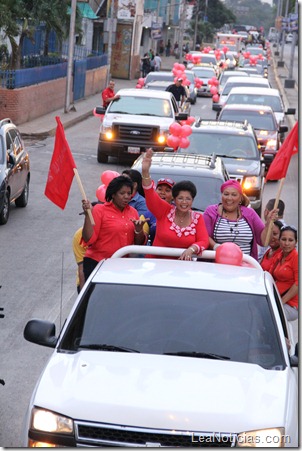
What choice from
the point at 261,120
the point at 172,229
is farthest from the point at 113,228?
the point at 261,120

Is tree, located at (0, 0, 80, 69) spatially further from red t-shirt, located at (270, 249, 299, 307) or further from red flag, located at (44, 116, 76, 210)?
red t-shirt, located at (270, 249, 299, 307)

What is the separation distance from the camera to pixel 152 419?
235 inches

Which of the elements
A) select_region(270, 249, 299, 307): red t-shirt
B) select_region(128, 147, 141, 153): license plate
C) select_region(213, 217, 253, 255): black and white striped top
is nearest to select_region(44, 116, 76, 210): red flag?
select_region(213, 217, 253, 255): black and white striped top

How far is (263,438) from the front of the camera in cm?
600

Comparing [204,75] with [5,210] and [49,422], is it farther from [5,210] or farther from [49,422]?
[49,422]

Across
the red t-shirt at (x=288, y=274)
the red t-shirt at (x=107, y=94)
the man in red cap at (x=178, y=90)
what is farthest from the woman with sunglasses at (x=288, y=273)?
the man in red cap at (x=178, y=90)

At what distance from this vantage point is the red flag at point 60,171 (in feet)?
32.3

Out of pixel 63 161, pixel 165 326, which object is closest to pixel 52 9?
pixel 63 161

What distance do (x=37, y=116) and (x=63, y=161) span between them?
27.4 metres

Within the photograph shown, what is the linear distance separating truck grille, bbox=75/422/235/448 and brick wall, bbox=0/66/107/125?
1097 inches

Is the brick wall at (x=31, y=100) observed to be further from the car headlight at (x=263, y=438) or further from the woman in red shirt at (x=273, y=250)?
the car headlight at (x=263, y=438)

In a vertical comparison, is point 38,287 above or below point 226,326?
below

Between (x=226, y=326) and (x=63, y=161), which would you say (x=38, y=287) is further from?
(x=226, y=326)

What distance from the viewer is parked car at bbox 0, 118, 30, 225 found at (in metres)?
18.0
